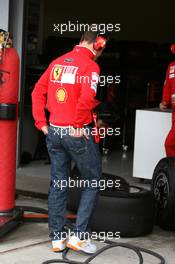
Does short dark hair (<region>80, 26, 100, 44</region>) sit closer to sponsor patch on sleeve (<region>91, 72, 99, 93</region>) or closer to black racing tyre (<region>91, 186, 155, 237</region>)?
sponsor patch on sleeve (<region>91, 72, 99, 93</region>)

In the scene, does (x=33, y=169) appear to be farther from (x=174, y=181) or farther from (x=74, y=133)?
(x=74, y=133)

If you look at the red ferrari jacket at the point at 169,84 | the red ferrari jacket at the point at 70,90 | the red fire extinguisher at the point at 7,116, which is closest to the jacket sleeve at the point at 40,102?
the red ferrari jacket at the point at 70,90

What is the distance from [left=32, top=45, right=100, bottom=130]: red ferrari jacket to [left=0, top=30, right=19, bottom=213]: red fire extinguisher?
56 cm

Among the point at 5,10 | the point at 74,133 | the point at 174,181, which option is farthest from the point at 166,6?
the point at 74,133

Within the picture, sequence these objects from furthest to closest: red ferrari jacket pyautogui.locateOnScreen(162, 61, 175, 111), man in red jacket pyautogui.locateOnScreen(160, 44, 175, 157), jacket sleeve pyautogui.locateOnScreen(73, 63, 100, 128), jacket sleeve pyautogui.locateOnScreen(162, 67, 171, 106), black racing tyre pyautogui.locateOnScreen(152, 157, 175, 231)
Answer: jacket sleeve pyautogui.locateOnScreen(162, 67, 171, 106) → red ferrari jacket pyautogui.locateOnScreen(162, 61, 175, 111) → man in red jacket pyautogui.locateOnScreen(160, 44, 175, 157) → black racing tyre pyautogui.locateOnScreen(152, 157, 175, 231) → jacket sleeve pyautogui.locateOnScreen(73, 63, 100, 128)

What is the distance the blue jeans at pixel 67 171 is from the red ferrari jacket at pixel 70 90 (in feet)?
0.44

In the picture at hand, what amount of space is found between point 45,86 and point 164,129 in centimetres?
330

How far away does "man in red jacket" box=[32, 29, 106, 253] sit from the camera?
488 centimetres

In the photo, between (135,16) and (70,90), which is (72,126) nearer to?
(70,90)

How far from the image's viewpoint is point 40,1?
9.34 m

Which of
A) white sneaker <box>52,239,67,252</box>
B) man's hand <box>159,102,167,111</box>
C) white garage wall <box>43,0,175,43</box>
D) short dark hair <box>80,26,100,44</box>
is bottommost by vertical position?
white sneaker <box>52,239,67,252</box>

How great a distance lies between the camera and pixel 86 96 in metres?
4.78

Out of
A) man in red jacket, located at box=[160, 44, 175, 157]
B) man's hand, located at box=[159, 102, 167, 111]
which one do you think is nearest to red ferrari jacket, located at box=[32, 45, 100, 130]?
man in red jacket, located at box=[160, 44, 175, 157]

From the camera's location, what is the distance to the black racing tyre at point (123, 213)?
557 centimetres
